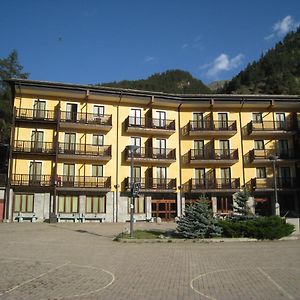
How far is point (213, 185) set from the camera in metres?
41.0

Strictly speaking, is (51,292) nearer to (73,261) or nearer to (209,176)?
(73,261)

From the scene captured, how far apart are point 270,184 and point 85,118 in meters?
20.8

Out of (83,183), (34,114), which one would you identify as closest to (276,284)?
(83,183)

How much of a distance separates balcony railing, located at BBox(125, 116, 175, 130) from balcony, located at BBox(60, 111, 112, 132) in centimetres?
221

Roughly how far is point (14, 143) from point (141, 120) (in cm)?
1295

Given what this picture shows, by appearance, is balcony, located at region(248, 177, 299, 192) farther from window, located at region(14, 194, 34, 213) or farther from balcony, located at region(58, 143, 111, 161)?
window, located at region(14, 194, 34, 213)

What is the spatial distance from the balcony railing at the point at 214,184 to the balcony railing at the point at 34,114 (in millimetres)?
15910

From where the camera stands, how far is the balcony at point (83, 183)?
123 feet

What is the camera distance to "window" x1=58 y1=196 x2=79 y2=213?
37969mm

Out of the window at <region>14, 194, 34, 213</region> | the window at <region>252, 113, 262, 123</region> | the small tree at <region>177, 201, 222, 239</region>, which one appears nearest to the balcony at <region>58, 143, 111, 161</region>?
the window at <region>14, 194, 34, 213</region>

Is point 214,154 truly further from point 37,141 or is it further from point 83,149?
point 37,141

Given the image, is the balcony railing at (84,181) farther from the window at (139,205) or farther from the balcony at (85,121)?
the balcony at (85,121)

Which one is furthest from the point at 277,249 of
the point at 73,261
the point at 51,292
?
the point at 51,292

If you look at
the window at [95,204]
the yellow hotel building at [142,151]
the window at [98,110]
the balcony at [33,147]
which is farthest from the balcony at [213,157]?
the balcony at [33,147]
